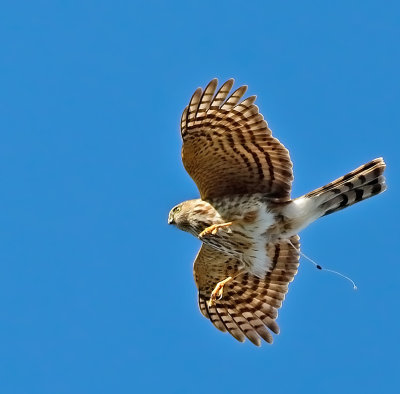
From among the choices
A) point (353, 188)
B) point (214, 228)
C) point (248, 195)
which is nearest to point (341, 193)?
point (353, 188)

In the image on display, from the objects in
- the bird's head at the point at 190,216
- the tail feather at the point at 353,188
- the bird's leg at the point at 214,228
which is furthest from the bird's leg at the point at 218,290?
the tail feather at the point at 353,188

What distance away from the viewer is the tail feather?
13195 millimetres

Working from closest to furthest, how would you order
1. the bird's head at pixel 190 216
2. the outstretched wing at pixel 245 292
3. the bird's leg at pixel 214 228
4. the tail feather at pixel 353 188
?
the tail feather at pixel 353 188 < the bird's leg at pixel 214 228 < the bird's head at pixel 190 216 < the outstretched wing at pixel 245 292

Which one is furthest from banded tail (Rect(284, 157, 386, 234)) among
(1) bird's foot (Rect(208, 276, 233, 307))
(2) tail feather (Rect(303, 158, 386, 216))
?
(1) bird's foot (Rect(208, 276, 233, 307))

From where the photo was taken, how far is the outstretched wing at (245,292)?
47.6 feet

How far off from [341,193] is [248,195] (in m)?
1.24

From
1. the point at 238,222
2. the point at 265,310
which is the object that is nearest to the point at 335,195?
the point at 238,222

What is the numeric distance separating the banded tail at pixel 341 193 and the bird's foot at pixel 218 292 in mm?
1558

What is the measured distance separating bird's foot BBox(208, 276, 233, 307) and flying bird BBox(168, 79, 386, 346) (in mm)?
25

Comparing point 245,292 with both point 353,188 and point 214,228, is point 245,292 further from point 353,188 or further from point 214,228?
point 353,188

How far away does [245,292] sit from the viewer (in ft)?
49.1

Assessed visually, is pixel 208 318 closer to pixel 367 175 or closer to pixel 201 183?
pixel 201 183

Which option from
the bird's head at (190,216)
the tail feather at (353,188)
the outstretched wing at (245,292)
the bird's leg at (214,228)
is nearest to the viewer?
the tail feather at (353,188)

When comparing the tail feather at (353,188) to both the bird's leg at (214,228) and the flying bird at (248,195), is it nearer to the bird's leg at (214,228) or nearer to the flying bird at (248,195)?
the flying bird at (248,195)
